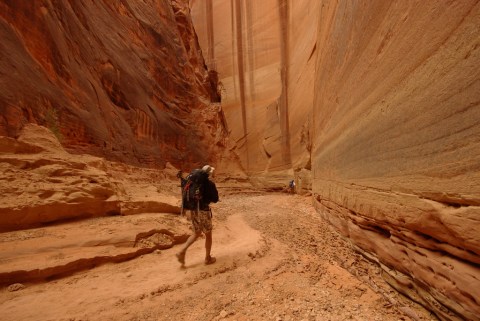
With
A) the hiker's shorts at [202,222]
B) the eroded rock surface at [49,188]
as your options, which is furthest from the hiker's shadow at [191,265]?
the eroded rock surface at [49,188]

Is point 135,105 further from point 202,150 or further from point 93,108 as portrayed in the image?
point 202,150

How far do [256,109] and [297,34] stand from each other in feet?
15.3

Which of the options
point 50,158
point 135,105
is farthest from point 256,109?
point 50,158

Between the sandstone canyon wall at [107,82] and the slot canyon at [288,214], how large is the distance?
0.05m

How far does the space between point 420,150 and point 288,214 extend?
4.54m

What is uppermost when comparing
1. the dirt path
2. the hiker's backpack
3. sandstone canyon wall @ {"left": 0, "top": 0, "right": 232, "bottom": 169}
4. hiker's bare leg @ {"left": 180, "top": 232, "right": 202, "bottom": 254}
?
sandstone canyon wall @ {"left": 0, "top": 0, "right": 232, "bottom": 169}

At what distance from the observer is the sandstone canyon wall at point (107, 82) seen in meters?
4.81

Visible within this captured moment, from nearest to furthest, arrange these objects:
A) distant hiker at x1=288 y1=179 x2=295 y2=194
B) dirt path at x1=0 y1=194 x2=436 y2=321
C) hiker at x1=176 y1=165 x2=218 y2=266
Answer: dirt path at x1=0 y1=194 x2=436 y2=321
hiker at x1=176 y1=165 x2=218 y2=266
distant hiker at x1=288 y1=179 x2=295 y2=194

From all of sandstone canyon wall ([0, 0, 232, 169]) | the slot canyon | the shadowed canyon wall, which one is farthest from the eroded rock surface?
the shadowed canyon wall

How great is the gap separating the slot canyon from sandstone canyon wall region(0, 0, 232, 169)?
0.05 metres

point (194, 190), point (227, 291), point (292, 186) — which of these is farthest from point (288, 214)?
point (292, 186)

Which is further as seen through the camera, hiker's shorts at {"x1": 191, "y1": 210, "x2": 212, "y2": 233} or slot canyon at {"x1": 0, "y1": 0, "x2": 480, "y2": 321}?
hiker's shorts at {"x1": 191, "y1": 210, "x2": 212, "y2": 233}

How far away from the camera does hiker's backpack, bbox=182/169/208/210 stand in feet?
9.87

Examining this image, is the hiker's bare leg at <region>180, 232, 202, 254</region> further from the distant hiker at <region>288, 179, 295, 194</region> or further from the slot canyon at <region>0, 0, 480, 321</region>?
the distant hiker at <region>288, 179, 295, 194</region>
